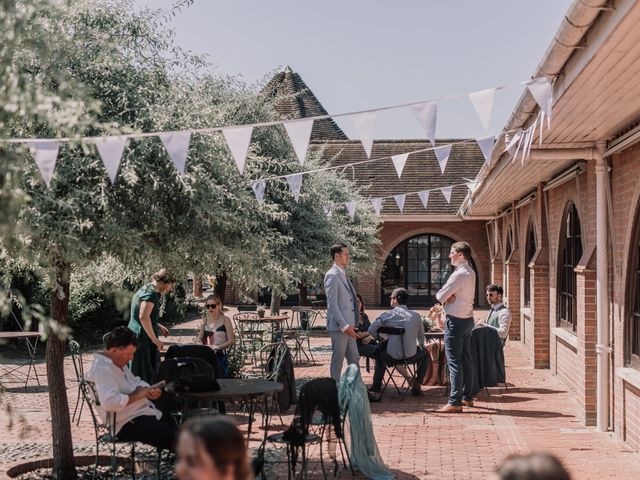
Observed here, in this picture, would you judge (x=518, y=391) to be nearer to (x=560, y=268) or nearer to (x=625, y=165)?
(x=560, y=268)

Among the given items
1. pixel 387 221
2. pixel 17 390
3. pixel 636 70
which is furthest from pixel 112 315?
pixel 636 70

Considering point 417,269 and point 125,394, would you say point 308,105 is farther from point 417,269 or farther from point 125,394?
point 125,394

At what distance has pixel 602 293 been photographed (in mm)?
8859

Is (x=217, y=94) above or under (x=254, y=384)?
above

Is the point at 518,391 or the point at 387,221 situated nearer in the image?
the point at 518,391

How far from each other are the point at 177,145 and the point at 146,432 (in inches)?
80.8

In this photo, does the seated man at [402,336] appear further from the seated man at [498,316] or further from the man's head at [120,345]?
the man's head at [120,345]

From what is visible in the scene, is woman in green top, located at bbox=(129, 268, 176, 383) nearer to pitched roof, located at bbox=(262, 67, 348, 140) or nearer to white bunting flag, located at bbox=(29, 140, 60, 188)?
white bunting flag, located at bbox=(29, 140, 60, 188)

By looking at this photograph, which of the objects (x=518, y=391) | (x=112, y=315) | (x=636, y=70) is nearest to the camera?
(x=636, y=70)

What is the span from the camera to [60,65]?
Result: 262 inches

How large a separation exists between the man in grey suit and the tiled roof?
20325mm

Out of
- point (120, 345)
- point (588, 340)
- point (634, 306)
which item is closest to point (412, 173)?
point (588, 340)

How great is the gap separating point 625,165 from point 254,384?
13.0 feet

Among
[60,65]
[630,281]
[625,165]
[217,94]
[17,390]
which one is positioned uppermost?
[217,94]
